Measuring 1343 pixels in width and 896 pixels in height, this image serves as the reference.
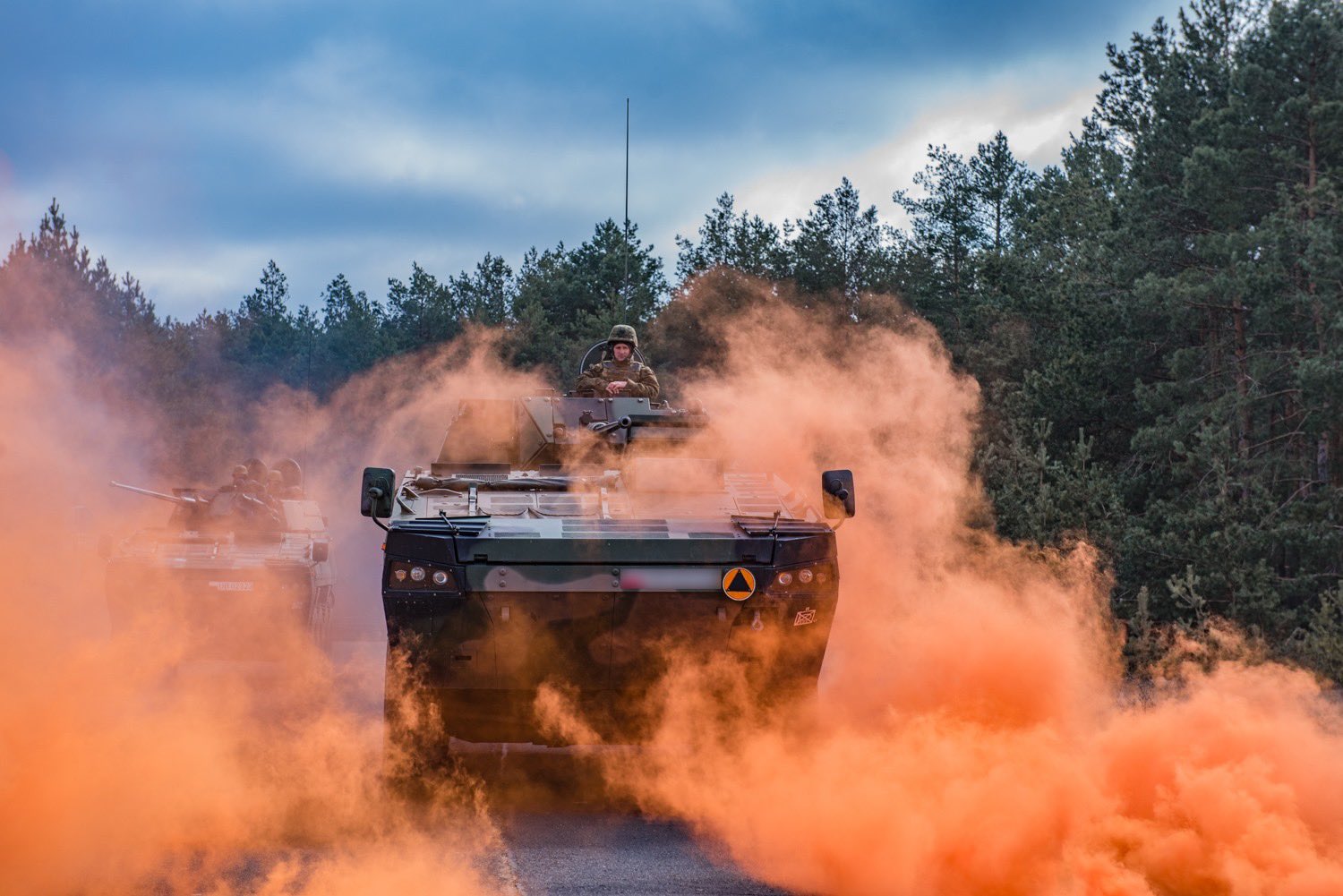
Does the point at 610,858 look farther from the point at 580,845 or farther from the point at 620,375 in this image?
the point at 620,375

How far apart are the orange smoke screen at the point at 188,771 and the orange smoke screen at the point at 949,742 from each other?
5.08 ft

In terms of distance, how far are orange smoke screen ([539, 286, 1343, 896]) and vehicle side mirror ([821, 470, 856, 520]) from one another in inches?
50.5

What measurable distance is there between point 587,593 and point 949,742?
2.22m

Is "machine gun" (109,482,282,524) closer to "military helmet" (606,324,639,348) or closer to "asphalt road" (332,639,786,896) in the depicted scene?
"military helmet" (606,324,639,348)

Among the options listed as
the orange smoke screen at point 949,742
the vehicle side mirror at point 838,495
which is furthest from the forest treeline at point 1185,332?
the vehicle side mirror at point 838,495

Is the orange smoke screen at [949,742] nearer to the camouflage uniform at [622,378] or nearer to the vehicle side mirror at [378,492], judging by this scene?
the camouflage uniform at [622,378]

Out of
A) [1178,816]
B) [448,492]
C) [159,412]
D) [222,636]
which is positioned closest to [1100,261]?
[222,636]

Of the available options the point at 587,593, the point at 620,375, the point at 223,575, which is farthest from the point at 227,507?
the point at 587,593

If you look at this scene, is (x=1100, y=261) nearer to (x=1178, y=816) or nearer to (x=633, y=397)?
(x=633, y=397)

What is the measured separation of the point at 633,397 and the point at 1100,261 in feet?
57.0

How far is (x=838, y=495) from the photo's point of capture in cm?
1021

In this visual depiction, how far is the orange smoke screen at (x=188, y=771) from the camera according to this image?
7512 millimetres

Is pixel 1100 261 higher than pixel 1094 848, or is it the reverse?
pixel 1100 261

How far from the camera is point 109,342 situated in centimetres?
4509
